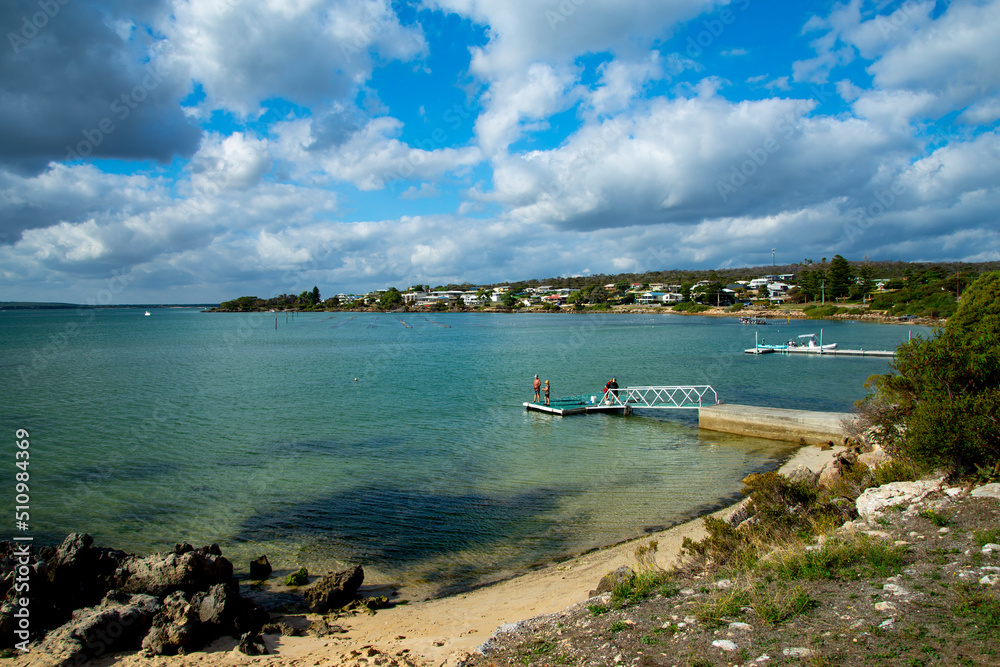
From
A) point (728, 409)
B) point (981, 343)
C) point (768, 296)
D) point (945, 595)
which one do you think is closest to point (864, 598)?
point (945, 595)

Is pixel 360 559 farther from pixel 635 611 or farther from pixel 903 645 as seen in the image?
pixel 903 645

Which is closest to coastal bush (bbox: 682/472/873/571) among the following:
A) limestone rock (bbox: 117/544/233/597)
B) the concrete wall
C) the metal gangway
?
limestone rock (bbox: 117/544/233/597)

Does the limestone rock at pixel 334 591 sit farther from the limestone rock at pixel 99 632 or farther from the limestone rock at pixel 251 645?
the limestone rock at pixel 99 632

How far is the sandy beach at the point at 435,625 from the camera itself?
7.56 metres

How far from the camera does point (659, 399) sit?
29766mm

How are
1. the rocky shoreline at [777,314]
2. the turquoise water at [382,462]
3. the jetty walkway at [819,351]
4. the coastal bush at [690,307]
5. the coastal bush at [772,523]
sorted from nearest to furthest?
the coastal bush at [772,523] → the turquoise water at [382,462] → the jetty walkway at [819,351] → the rocky shoreline at [777,314] → the coastal bush at [690,307]

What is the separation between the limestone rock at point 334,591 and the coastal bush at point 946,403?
10.3m

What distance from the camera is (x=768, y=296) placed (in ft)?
532

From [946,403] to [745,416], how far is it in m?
12.7

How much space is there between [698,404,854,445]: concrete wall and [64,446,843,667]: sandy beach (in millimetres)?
12259

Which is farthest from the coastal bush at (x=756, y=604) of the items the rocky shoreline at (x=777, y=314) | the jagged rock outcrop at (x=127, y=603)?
the rocky shoreline at (x=777, y=314)

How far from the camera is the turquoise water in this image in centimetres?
1269

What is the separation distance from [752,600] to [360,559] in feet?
25.5

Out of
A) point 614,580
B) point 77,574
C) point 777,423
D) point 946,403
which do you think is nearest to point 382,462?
point 77,574
